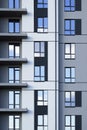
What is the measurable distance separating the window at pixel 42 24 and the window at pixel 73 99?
422cm

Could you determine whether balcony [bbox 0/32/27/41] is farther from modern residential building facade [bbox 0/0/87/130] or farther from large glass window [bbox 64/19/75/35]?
large glass window [bbox 64/19/75/35]

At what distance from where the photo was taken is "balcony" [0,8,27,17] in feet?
77.5

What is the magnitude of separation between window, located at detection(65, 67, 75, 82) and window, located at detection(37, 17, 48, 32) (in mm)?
2829

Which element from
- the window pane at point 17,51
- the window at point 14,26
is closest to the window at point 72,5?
the window at point 14,26

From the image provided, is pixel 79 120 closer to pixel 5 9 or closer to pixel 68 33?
pixel 68 33

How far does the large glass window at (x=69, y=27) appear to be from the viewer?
969 inches

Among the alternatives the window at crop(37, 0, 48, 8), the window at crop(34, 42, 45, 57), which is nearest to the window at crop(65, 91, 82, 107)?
the window at crop(34, 42, 45, 57)

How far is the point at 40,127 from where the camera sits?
23484mm

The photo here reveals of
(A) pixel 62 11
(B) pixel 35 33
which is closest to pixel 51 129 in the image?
(B) pixel 35 33

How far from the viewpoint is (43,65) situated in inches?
943

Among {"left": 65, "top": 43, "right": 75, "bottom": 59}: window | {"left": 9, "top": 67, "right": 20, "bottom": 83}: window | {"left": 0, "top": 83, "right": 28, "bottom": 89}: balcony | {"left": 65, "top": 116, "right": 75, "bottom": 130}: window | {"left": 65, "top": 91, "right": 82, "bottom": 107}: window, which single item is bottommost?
{"left": 65, "top": 116, "right": 75, "bottom": 130}: window

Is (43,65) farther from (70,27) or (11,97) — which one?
(70,27)

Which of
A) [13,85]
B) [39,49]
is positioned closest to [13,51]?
[39,49]

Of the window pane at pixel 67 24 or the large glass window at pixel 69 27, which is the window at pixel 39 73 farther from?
the window pane at pixel 67 24
